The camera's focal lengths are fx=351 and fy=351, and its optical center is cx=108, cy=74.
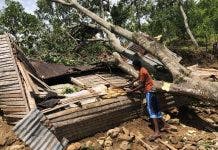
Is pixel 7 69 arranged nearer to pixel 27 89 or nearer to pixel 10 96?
pixel 10 96

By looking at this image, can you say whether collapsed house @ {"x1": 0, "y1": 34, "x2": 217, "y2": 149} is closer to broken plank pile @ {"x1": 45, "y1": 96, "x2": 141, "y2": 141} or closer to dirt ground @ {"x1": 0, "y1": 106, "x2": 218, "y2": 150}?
broken plank pile @ {"x1": 45, "y1": 96, "x2": 141, "y2": 141}

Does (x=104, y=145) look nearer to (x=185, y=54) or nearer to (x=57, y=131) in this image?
(x=57, y=131)

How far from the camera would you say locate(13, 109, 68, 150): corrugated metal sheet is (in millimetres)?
7195

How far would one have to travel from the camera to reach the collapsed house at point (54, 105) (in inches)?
295

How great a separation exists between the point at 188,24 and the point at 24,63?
66.0 ft

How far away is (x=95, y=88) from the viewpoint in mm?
9492

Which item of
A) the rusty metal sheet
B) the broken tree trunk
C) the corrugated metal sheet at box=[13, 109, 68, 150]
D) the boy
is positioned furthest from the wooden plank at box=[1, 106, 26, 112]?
the broken tree trunk

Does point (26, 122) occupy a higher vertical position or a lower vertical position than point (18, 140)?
higher

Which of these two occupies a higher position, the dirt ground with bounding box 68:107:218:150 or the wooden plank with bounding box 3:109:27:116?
the wooden plank with bounding box 3:109:27:116

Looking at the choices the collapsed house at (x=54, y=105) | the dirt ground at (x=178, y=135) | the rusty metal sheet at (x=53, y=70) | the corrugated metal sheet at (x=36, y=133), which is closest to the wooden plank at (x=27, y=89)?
the collapsed house at (x=54, y=105)

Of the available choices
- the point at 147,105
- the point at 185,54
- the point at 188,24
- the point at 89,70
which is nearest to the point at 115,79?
the point at 89,70

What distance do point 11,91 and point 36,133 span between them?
1.52 meters

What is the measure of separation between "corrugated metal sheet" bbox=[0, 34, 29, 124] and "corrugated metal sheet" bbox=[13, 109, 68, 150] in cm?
50

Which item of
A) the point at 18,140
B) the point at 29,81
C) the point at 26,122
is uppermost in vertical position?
the point at 29,81
